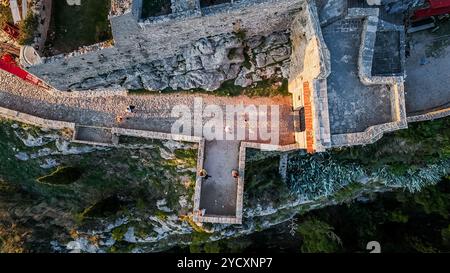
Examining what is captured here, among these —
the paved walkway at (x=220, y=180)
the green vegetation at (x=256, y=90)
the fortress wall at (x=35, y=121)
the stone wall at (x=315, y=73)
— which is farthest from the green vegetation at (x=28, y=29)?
the stone wall at (x=315, y=73)

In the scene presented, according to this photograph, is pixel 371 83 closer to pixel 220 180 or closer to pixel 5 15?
pixel 220 180

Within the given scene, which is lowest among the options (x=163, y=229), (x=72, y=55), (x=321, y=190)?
(x=163, y=229)

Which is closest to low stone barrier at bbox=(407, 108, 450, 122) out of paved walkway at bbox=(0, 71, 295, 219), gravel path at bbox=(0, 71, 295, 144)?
paved walkway at bbox=(0, 71, 295, 219)

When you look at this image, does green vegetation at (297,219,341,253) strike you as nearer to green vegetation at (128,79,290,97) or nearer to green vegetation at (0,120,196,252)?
green vegetation at (0,120,196,252)

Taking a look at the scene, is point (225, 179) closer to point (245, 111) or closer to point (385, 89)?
point (245, 111)

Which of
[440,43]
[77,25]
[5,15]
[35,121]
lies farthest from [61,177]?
[440,43]

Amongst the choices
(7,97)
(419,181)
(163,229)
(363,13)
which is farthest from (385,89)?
(7,97)

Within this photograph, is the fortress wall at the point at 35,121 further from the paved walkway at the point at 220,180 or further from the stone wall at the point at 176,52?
the paved walkway at the point at 220,180

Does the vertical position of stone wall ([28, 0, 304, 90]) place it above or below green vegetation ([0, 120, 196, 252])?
above
